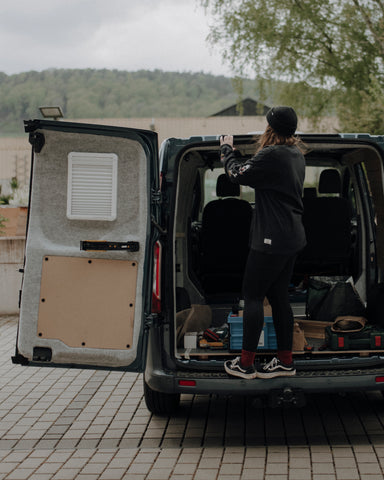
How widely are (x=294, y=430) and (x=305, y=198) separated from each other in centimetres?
244

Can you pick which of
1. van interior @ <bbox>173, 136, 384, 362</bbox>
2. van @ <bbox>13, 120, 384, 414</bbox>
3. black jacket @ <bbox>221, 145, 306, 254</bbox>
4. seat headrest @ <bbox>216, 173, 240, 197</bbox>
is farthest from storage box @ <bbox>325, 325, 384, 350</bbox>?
seat headrest @ <bbox>216, 173, 240, 197</bbox>

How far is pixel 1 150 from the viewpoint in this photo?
44.1m

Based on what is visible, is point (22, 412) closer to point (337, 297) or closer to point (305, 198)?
point (337, 297)

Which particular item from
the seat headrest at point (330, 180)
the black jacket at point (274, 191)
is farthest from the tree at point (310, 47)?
the black jacket at point (274, 191)

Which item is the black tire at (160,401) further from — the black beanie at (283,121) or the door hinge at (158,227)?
the black beanie at (283,121)

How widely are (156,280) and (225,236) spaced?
6.41ft

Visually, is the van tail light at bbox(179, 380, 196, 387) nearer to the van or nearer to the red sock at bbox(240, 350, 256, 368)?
the van

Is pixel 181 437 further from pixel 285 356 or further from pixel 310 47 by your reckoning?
pixel 310 47

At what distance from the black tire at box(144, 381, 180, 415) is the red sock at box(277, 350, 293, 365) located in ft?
3.43

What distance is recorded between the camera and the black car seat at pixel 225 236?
6473mm

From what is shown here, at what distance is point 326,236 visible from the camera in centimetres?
664

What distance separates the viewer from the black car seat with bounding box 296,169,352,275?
21.7 ft

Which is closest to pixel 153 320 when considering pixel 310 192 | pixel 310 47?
pixel 310 192

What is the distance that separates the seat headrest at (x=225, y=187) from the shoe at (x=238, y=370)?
253cm
